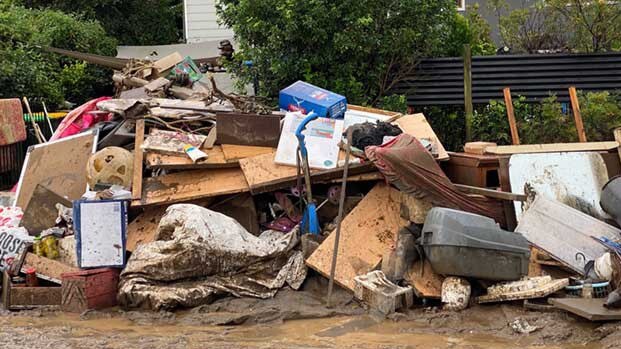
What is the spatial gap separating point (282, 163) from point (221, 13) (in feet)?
13.3

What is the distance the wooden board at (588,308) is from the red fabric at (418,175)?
1576 mm

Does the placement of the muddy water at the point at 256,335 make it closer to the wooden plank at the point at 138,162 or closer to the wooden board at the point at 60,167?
the wooden plank at the point at 138,162

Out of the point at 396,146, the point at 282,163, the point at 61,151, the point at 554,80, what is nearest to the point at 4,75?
the point at 61,151

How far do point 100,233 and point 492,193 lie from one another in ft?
13.4

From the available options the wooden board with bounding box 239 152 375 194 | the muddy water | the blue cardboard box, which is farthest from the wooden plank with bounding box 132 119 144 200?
the blue cardboard box

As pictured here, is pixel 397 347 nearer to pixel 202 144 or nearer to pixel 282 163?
pixel 282 163

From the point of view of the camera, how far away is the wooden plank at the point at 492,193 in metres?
8.95

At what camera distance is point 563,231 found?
8.77 meters

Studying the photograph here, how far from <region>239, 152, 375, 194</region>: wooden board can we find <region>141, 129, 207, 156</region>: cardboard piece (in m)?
0.69

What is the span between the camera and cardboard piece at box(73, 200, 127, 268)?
8977 mm

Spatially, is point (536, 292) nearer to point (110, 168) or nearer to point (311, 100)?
point (311, 100)

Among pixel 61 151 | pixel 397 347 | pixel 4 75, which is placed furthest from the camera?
pixel 4 75

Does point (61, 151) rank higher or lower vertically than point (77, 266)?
higher

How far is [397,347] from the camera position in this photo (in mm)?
7352
